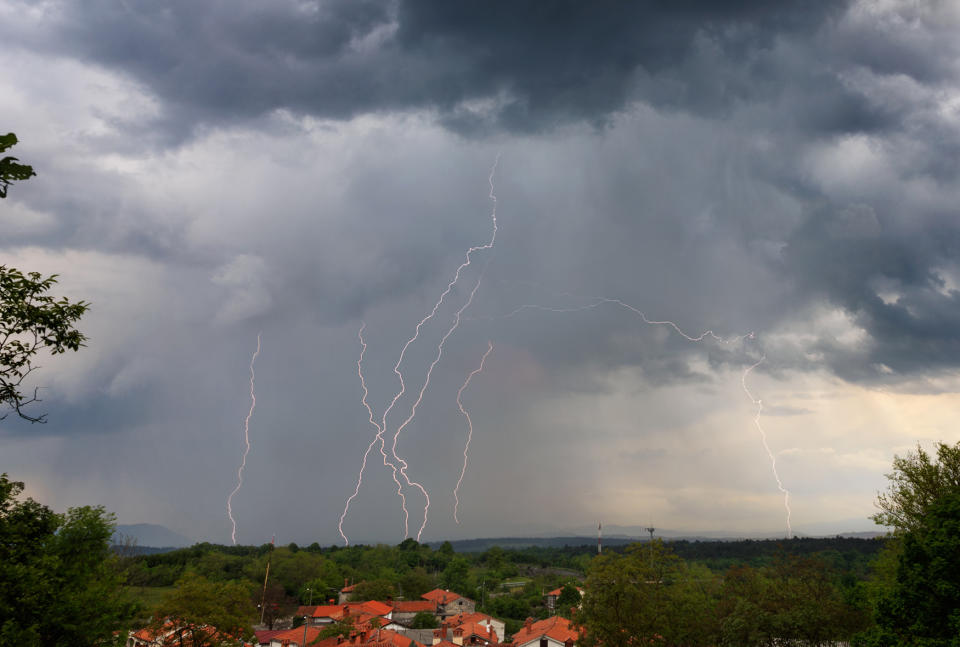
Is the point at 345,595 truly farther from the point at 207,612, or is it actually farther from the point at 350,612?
the point at 207,612

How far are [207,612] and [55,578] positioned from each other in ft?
40.9

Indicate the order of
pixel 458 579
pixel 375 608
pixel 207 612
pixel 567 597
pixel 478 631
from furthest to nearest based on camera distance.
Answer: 1. pixel 458 579
2. pixel 567 597
3. pixel 375 608
4. pixel 478 631
5. pixel 207 612

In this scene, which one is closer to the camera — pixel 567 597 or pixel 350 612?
pixel 350 612

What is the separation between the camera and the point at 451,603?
95125 mm

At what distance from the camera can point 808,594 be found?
143 ft

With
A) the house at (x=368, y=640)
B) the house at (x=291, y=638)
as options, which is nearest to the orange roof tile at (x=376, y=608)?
the house at (x=291, y=638)

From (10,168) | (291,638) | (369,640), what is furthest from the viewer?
(291,638)

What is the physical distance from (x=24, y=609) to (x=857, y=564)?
148158 millimetres

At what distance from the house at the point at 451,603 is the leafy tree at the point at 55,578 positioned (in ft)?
238

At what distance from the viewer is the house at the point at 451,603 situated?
9284cm

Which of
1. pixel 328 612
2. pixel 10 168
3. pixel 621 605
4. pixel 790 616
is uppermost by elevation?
pixel 10 168

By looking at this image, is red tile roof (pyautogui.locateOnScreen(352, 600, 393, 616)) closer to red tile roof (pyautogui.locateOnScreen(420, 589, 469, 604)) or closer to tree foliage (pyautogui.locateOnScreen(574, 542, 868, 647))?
red tile roof (pyautogui.locateOnScreen(420, 589, 469, 604))

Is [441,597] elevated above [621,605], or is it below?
below

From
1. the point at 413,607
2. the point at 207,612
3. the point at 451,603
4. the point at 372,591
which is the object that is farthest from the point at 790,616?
the point at 372,591
